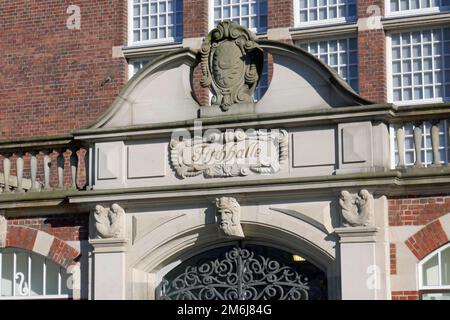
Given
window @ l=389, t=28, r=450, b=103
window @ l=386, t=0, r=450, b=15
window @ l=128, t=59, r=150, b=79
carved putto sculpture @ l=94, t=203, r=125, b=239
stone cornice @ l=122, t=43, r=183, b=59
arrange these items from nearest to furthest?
carved putto sculpture @ l=94, t=203, r=125, b=239 < window @ l=389, t=28, r=450, b=103 < window @ l=386, t=0, r=450, b=15 < stone cornice @ l=122, t=43, r=183, b=59 < window @ l=128, t=59, r=150, b=79

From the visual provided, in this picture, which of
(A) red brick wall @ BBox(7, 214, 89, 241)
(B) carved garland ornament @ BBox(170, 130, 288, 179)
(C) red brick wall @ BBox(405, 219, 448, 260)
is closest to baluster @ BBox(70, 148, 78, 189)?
(A) red brick wall @ BBox(7, 214, 89, 241)

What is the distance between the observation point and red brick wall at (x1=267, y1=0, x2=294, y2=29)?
20.8 metres

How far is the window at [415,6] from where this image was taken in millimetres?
20297

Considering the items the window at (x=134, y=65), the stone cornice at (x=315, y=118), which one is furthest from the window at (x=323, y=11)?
the stone cornice at (x=315, y=118)

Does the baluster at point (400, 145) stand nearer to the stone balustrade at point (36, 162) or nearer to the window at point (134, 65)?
the stone balustrade at point (36, 162)

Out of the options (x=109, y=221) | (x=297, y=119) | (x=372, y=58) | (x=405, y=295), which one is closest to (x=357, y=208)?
(x=405, y=295)

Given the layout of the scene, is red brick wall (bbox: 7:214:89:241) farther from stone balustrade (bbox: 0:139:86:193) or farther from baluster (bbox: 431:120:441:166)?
baluster (bbox: 431:120:441:166)

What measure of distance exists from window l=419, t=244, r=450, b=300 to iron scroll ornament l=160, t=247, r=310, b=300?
1625 mm

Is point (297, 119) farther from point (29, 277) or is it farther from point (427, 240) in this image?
point (29, 277)

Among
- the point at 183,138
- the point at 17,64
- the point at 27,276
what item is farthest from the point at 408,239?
the point at 17,64

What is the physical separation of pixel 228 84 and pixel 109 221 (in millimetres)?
2594

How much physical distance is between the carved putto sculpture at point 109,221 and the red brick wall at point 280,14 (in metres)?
5.48

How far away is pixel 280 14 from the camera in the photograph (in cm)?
2086

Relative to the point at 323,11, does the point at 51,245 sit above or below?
below
